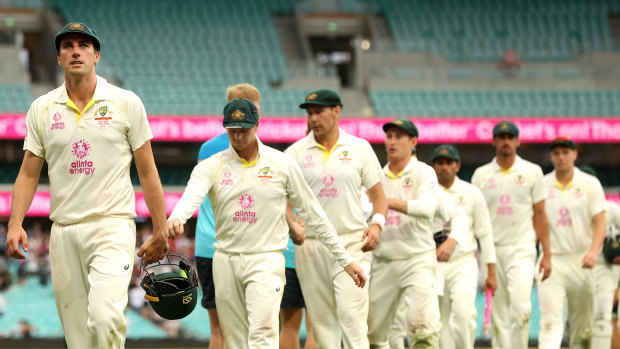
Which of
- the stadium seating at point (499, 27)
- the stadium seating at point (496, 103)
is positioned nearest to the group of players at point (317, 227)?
the stadium seating at point (496, 103)

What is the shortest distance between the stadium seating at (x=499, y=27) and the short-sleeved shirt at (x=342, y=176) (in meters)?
19.9

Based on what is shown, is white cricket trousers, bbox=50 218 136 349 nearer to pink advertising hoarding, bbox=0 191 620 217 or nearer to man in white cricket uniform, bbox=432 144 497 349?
man in white cricket uniform, bbox=432 144 497 349

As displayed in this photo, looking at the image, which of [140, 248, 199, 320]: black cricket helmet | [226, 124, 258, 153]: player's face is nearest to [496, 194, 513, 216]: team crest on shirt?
[226, 124, 258, 153]: player's face

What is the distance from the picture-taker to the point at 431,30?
29969mm

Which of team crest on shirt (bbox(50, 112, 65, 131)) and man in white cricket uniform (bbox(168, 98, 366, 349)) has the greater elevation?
team crest on shirt (bbox(50, 112, 65, 131))

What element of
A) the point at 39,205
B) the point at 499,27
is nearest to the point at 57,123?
the point at 39,205

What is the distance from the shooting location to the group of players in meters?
5.74

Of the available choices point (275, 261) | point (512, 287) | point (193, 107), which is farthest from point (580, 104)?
point (275, 261)

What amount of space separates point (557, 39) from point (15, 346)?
21.0 metres

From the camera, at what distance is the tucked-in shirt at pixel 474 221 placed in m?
9.80

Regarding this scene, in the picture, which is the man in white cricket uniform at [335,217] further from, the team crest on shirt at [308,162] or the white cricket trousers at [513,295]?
Result: the white cricket trousers at [513,295]

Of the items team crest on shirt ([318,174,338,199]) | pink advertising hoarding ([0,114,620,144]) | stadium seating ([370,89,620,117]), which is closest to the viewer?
team crest on shirt ([318,174,338,199])

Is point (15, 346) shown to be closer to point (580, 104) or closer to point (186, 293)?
point (186, 293)

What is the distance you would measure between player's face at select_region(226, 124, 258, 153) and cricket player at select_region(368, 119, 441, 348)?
1.92m
